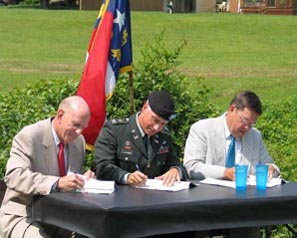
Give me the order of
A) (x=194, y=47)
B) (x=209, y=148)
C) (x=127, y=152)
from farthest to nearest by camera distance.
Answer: (x=194, y=47)
(x=209, y=148)
(x=127, y=152)

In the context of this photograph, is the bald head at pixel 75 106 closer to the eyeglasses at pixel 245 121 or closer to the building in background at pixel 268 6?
the eyeglasses at pixel 245 121

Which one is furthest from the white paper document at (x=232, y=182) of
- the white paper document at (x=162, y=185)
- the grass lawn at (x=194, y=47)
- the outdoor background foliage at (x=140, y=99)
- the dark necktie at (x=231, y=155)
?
the grass lawn at (x=194, y=47)

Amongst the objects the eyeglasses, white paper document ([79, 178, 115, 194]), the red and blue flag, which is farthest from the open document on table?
the red and blue flag

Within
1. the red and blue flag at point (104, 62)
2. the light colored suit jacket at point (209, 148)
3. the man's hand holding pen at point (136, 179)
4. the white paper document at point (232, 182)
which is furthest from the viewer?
the red and blue flag at point (104, 62)

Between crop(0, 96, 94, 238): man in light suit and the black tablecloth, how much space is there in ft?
0.35

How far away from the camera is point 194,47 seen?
91.2 feet

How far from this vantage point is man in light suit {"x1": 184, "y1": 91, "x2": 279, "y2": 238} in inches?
260

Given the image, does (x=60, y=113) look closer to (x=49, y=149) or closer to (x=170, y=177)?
(x=49, y=149)

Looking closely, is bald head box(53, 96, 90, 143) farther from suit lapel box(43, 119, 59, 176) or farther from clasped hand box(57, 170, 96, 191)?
clasped hand box(57, 170, 96, 191)

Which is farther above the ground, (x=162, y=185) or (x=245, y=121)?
(x=245, y=121)

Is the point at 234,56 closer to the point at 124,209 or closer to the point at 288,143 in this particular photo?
the point at 288,143

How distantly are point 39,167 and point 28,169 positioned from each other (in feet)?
0.41

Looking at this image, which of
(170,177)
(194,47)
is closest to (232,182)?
(170,177)

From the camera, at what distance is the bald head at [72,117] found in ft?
19.3
